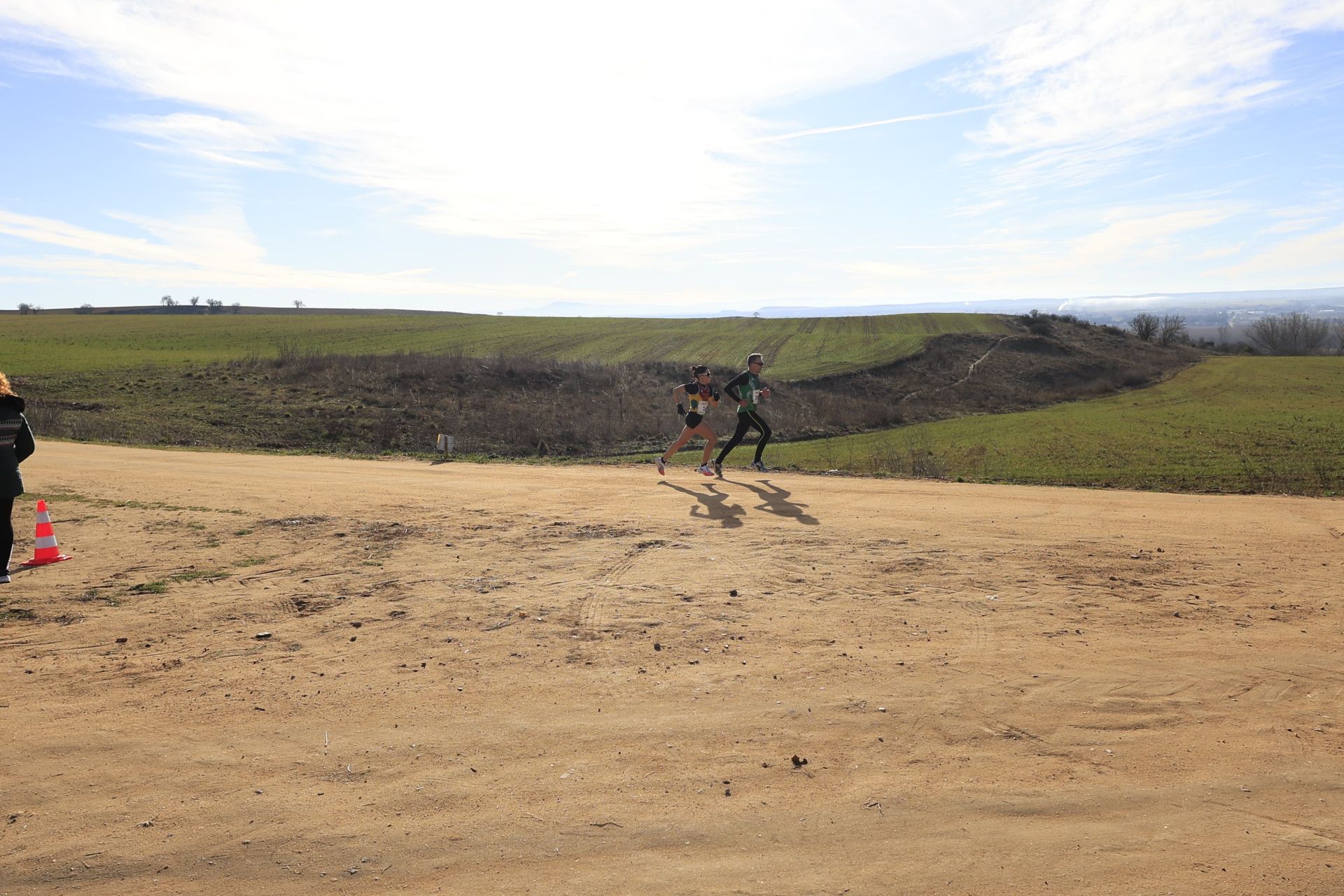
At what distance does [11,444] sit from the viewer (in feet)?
27.6

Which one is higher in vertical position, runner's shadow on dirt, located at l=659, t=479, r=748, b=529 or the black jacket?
the black jacket

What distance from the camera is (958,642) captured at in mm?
6625

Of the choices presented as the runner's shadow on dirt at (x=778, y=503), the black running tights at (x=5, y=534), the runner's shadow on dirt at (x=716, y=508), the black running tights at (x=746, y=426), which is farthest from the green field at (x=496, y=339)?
the black running tights at (x=5, y=534)

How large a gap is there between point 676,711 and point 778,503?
266 inches

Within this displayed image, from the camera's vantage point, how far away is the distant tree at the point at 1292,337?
88812mm

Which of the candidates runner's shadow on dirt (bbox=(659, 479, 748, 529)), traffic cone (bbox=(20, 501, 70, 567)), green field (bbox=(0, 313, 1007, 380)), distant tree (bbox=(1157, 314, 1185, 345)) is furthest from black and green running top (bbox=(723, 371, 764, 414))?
distant tree (bbox=(1157, 314, 1185, 345))

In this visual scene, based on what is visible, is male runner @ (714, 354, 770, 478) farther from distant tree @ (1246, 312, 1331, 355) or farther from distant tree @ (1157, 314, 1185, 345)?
distant tree @ (1246, 312, 1331, 355)

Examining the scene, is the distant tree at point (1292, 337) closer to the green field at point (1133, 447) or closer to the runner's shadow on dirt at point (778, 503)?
the green field at point (1133, 447)

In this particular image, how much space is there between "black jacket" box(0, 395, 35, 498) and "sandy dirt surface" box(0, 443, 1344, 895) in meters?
0.87

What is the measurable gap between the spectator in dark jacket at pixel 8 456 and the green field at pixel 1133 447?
1385 centimetres

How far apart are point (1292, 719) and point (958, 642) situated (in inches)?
82.5

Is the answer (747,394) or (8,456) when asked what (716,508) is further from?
(8,456)

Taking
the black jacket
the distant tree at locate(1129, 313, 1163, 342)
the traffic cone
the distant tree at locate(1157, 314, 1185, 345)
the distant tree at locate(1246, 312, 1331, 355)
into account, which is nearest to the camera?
the black jacket

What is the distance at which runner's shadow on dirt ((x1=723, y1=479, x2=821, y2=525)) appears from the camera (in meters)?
11.0
